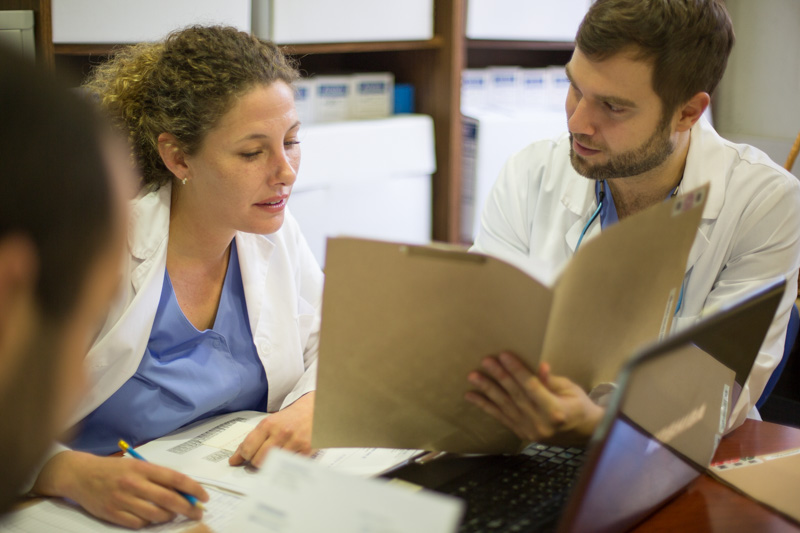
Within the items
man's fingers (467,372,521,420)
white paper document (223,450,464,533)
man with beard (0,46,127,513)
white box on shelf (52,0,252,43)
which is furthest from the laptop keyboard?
white box on shelf (52,0,252,43)

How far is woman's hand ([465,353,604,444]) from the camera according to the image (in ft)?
3.02

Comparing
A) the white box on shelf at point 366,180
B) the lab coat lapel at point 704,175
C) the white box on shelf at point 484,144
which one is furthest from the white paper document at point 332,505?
the white box on shelf at point 484,144

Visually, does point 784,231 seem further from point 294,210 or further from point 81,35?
point 81,35

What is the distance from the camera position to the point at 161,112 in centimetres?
149

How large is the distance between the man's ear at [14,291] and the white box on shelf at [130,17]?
5.18ft

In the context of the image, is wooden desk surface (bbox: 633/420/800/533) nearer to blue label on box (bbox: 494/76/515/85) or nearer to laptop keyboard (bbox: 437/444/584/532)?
laptop keyboard (bbox: 437/444/584/532)

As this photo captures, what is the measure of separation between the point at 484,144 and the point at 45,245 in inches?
103

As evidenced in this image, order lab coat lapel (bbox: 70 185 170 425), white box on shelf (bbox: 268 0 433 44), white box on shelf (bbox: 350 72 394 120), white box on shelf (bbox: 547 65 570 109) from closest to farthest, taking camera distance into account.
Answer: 1. lab coat lapel (bbox: 70 185 170 425)
2. white box on shelf (bbox: 268 0 433 44)
3. white box on shelf (bbox: 350 72 394 120)
4. white box on shelf (bbox: 547 65 570 109)

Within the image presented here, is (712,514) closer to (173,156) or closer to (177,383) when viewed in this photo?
(177,383)

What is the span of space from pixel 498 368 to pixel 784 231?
90 centimetres

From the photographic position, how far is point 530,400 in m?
0.95

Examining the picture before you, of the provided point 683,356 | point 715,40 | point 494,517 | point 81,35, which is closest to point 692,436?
point 683,356

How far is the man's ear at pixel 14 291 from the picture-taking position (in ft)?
1.71

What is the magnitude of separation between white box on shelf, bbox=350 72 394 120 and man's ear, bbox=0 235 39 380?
2377 mm
